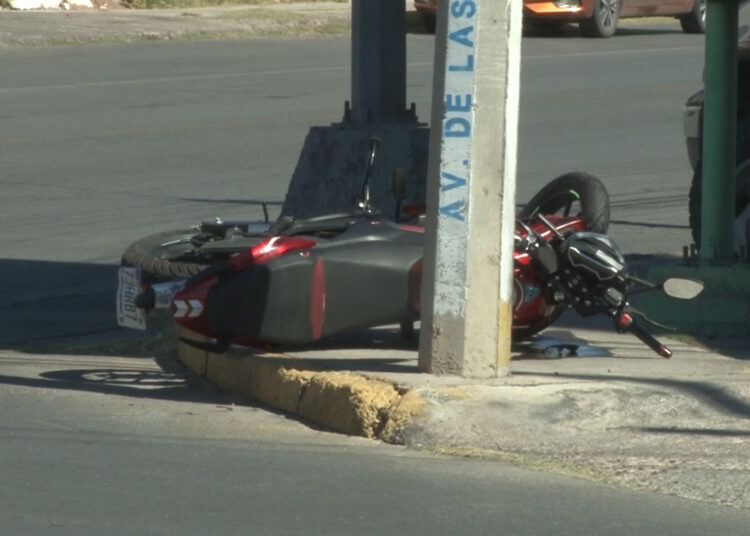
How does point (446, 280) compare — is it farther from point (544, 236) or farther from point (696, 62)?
point (696, 62)

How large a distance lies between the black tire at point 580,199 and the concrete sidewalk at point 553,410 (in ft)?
2.88

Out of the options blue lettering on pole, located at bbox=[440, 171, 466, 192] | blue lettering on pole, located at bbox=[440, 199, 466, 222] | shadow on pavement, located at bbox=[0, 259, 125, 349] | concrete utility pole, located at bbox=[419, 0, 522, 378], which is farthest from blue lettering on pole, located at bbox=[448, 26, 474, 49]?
shadow on pavement, located at bbox=[0, 259, 125, 349]

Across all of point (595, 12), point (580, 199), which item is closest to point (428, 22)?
point (595, 12)

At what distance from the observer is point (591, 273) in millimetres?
7020

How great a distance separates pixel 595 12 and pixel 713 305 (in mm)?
19154

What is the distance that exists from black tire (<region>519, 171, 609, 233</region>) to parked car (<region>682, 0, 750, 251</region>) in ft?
3.12

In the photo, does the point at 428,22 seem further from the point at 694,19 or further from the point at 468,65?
the point at 468,65

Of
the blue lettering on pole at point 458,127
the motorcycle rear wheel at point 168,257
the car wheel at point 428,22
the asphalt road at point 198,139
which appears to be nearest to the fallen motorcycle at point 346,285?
the motorcycle rear wheel at point 168,257

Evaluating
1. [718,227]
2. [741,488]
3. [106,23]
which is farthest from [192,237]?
[106,23]

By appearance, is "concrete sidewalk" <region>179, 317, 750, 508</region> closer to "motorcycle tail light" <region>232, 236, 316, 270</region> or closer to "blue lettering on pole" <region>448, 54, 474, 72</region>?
"motorcycle tail light" <region>232, 236, 316, 270</region>

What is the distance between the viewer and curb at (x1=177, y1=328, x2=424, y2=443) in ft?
20.4

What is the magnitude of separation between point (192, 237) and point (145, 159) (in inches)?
213

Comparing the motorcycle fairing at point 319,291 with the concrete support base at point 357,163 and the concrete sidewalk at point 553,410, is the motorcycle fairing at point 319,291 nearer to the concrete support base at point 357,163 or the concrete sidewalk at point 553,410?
the concrete sidewalk at point 553,410

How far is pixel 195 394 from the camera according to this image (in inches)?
279
